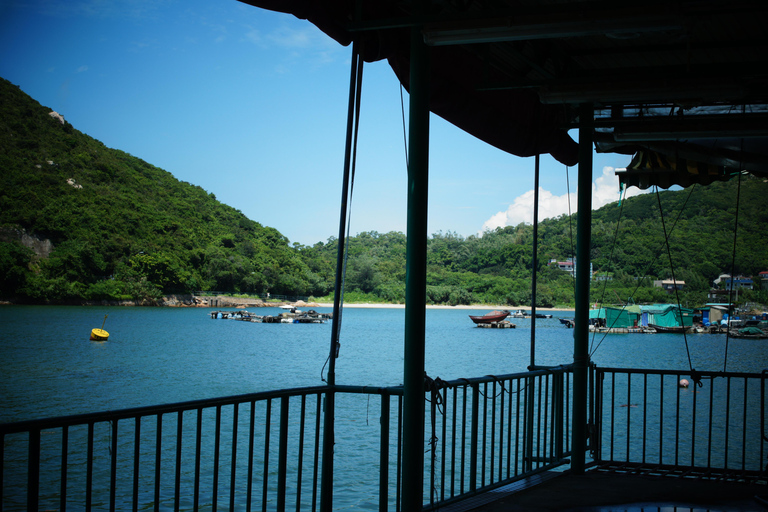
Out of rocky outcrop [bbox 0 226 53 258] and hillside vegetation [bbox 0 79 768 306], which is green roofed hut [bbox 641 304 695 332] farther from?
rocky outcrop [bbox 0 226 53 258]

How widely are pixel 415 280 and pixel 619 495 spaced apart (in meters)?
2.11

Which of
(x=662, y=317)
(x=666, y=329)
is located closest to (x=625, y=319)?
(x=662, y=317)

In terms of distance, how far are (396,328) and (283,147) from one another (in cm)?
5990

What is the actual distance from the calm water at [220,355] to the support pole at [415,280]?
13775mm

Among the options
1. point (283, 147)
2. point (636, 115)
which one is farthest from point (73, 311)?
point (636, 115)

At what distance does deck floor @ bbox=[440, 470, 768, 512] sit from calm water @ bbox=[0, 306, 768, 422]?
1281 centimetres

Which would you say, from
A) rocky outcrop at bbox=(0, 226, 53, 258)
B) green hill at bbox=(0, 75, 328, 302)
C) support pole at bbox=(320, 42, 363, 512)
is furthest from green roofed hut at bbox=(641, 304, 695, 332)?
rocky outcrop at bbox=(0, 226, 53, 258)

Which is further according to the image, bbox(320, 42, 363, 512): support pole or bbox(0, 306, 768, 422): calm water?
bbox(0, 306, 768, 422): calm water

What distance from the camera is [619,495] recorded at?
374cm

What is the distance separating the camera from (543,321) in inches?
→ 3332

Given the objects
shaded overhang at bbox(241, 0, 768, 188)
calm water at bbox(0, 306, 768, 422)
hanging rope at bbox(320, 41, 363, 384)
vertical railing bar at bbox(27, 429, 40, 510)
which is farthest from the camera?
calm water at bbox(0, 306, 768, 422)

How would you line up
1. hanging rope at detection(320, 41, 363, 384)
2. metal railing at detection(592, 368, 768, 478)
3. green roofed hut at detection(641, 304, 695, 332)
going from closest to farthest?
hanging rope at detection(320, 41, 363, 384)
metal railing at detection(592, 368, 768, 478)
green roofed hut at detection(641, 304, 695, 332)

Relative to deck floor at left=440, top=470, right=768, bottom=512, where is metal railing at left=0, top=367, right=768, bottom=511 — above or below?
below

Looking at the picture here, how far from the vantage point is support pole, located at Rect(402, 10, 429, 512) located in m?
2.94
